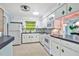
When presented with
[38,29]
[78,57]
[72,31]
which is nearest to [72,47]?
[78,57]

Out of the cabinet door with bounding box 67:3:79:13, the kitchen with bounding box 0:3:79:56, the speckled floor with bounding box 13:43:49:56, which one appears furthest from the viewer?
the speckled floor with bounding box 13:43:49:56

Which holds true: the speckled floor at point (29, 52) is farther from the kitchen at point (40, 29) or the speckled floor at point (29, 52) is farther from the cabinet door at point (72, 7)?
the cabinet door at point (72, 7)

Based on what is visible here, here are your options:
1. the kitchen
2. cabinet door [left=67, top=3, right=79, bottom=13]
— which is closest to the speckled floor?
the kitchen

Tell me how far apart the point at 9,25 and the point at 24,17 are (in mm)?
1902

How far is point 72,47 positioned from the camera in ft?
6.86

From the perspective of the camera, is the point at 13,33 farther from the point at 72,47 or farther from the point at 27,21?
the point at 72,47

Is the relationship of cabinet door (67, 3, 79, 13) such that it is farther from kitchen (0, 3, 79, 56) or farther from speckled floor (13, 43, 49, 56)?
speckled floor (13, 43, 49, 56)

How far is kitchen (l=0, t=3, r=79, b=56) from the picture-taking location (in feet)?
7.91

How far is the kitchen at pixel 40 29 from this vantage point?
2410mm

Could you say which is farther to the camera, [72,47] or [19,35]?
[19,35]

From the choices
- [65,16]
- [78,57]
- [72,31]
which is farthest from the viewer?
[65,16]

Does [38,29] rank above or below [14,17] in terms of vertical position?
below

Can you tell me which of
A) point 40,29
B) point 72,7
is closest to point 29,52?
point 72,7

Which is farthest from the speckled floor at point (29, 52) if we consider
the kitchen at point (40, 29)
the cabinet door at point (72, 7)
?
the cabinet door at point (72, 7)
